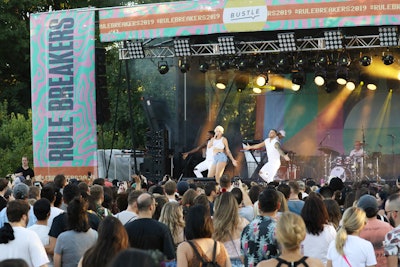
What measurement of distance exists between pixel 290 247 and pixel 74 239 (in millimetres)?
2135

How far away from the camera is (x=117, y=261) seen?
3.33 m

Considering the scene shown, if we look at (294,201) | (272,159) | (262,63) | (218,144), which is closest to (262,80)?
(262,63)

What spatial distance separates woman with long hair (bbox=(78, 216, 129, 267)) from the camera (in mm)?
5145

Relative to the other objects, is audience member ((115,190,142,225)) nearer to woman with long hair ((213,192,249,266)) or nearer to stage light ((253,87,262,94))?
woman with long hair ((213,192,249,266))

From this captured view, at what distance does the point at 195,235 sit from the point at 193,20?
1390 cm

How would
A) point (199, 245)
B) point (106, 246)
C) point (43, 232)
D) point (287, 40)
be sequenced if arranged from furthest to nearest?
point (287, 40) < point (43, 232) < point (199, 245) < point (106, 246)

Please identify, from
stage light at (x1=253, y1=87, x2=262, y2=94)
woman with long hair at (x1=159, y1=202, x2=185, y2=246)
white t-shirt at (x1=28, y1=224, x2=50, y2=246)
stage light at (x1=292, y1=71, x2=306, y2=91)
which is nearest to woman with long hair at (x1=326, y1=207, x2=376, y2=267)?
woman with long hair at (x1=159, y1=202, x2=185, y2=246)

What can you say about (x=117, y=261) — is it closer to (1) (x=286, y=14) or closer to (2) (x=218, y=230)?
(2) (x=218, y=230)

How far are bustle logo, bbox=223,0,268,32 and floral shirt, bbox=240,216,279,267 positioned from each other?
41.4ft

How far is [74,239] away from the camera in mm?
6844

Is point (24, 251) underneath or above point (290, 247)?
underneath

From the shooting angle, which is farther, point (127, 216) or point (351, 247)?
point (127, 216)

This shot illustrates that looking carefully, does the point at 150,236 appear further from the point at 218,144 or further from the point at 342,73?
the point at 342,73

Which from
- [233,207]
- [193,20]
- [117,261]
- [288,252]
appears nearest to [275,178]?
[193,20]
